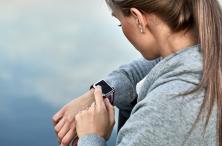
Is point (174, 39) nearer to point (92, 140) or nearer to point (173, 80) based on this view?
point (173, 80)

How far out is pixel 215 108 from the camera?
4.59ft

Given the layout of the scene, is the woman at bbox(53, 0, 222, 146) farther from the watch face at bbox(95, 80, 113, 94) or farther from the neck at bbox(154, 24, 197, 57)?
the watch face at bbox(95, 80, 113, 94)

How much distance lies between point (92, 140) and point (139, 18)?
1.21ft

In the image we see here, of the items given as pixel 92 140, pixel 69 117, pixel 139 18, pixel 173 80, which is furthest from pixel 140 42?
pixel 69 117

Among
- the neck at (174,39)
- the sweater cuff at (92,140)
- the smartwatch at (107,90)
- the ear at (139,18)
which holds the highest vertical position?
the ear at (139,18)

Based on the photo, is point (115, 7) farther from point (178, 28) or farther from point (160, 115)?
point (160, 115)

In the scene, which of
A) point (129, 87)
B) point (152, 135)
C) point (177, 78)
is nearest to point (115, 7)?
point (177, 78)

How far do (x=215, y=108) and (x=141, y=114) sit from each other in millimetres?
194

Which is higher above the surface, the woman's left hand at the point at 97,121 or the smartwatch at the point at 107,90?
the woman's left hand at the point at 97,121

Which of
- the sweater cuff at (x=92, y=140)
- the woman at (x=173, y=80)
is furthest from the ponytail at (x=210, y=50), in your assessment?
the sweater cuff at (x=92, y=140)

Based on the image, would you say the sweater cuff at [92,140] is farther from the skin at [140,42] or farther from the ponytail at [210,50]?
the ponytail at [210,50]

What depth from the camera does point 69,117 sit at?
1831mm

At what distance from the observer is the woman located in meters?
1.37

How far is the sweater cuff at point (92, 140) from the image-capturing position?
1.52 meters
